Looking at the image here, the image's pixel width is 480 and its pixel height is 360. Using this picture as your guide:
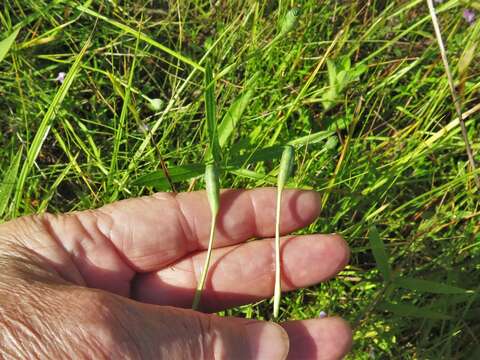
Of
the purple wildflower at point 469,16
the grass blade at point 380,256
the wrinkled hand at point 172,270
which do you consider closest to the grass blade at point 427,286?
the grass blade at point 380,256

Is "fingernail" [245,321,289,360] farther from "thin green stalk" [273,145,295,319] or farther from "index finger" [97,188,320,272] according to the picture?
"index finger" [97,188,320,272]

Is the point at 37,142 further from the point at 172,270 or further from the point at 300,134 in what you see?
the point at 300,134

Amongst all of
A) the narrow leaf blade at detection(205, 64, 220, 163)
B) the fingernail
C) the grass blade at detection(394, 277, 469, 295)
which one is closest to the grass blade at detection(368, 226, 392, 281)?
the grass blade at detection(394, 277, 469, 295)

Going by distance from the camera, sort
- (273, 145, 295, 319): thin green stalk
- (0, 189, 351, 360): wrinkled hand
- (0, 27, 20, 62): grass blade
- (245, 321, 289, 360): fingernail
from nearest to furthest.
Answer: (0, 189, 351, 360): wrinkled hand
(245, 321, 289, 360): fingernail
(273, 145, 295, 319): thin green stalk
(0, 27, 20, 62): grass blade

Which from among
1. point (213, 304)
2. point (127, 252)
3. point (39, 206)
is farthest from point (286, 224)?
point (39, 206)

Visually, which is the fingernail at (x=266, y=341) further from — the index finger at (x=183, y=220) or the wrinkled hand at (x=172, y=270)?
the index finger at (x=183, y=220)

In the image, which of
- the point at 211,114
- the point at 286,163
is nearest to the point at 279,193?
the point at 286,163

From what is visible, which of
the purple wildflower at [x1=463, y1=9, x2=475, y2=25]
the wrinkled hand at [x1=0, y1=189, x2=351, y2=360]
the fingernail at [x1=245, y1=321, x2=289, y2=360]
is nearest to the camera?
the wrinkled hand at [x1=0, y1=189, x2=351, y2=360]
